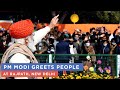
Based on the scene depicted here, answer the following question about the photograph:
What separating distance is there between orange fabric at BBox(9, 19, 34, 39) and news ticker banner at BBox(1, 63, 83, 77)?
0.56m

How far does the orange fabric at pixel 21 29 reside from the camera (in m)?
6.41

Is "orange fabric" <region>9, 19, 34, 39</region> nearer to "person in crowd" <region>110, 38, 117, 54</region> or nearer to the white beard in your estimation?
the white beard

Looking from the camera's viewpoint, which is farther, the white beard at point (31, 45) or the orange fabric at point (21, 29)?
the white beard at point (31, 45)

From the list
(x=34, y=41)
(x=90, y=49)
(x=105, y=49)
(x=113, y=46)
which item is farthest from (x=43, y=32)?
(x=113, y=46)

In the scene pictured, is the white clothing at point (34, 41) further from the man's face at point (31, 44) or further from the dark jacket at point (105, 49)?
the dark jacket at point (105, 49)

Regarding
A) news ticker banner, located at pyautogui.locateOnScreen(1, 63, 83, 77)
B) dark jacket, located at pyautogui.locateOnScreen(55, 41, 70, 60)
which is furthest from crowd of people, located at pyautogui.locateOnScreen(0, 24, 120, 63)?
news ticker banner, located at pyautogui.locateOnScreen(1, 63, 83, 77)

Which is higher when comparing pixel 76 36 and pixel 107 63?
pixel 76 36

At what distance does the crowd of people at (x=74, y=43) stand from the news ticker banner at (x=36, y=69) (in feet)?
0.37

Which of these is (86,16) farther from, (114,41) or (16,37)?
(16,37)

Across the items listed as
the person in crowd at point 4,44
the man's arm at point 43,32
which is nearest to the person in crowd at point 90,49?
the man's arm at point 43,32

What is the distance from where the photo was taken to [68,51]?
6.57 m

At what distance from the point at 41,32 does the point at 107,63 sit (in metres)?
1.32

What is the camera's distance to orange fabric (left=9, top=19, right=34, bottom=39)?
253 inches
